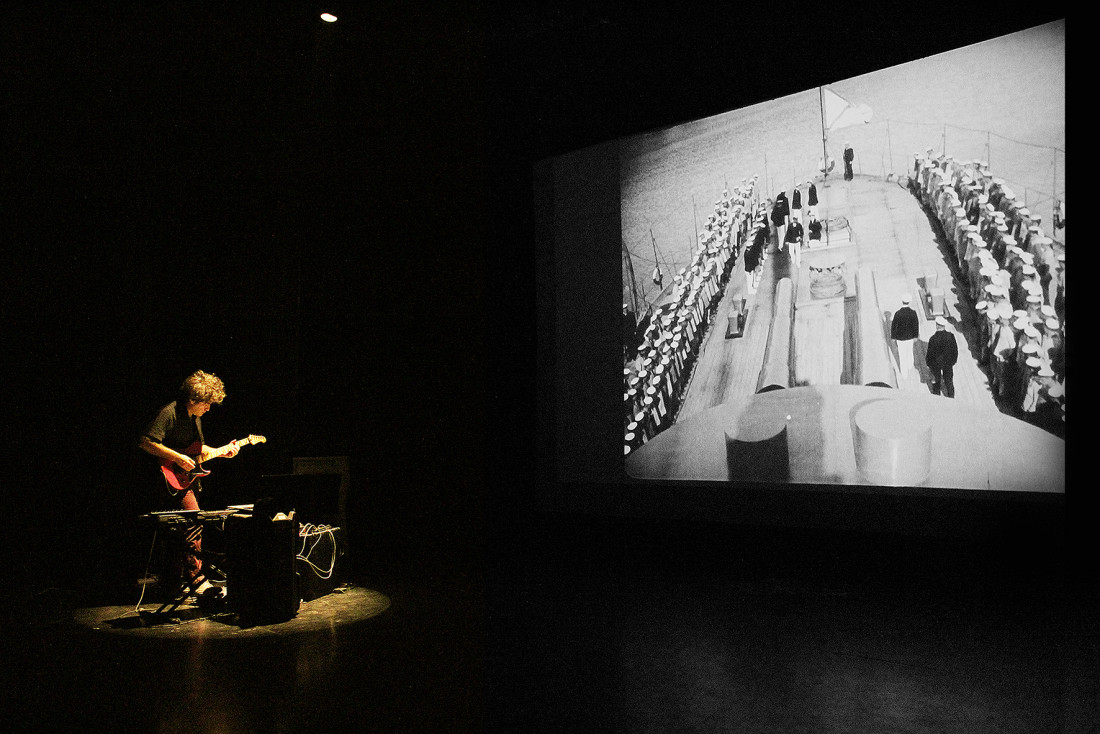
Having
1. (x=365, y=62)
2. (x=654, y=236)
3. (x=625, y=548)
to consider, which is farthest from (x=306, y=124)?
(x=625, y=548)

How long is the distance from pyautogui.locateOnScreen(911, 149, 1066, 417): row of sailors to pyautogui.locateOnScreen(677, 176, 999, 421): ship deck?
90 mm

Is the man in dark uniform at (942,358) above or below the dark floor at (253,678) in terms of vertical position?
above

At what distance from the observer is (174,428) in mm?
4160

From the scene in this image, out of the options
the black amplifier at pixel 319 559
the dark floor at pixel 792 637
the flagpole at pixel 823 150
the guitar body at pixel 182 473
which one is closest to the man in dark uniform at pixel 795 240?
the flagpole at pixel 823 150

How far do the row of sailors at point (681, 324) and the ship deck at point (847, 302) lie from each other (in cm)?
10

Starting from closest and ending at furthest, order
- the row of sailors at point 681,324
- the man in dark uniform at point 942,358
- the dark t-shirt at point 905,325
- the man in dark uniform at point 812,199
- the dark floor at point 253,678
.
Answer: the dark floor at point 253,678 → the man in dark uniform at point 942,358 → the dark t-shirt at point 905,325 → the man in dark uniform at point 812,199 → the row of sailors at point 681,324

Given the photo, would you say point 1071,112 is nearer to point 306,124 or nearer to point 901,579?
point 901,579

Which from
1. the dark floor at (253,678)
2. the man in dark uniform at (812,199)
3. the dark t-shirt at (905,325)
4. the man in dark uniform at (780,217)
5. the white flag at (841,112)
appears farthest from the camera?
the man in dark uniform at (780,217)

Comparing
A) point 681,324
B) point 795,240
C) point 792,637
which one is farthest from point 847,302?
point 792,637

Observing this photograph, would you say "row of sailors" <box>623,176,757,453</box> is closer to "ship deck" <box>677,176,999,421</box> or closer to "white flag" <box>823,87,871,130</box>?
"ship deck" <box>677,176,999,421</box>

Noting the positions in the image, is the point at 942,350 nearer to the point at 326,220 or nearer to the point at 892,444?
the point at 892,444

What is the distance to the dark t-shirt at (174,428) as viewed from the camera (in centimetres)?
408

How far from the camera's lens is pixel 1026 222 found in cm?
371

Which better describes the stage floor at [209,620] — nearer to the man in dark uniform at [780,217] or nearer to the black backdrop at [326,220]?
the black backdrop at [326,220]
